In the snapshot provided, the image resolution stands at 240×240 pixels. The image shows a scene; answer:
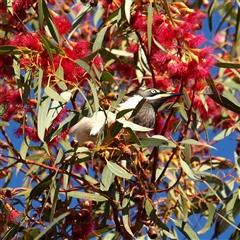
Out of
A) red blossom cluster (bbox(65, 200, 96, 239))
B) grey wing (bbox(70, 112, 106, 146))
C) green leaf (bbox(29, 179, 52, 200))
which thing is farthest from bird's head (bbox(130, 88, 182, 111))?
green leaf (bbox(29, 179, 52, 200))

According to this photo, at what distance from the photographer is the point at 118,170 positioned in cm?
239

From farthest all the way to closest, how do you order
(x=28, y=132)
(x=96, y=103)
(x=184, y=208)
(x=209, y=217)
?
(x=209, y=217)
(x=184, y=208)
(x=28, y=132)
(x=96, y=103)

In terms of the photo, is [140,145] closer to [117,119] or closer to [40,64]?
[117,119]

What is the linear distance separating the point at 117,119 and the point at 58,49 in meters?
0.29

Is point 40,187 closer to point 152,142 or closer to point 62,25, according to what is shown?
point 152,142

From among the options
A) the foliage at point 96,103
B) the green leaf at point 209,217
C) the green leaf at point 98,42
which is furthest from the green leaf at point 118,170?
the green leaf at point 209,217

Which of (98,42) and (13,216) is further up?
(98,42)

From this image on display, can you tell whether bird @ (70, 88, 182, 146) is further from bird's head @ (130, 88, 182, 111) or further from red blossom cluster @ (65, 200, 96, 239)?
red blossom cluster @ (65, 200, 96, 239)

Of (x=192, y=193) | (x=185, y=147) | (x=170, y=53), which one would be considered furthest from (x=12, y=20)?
(x=192, y=193)

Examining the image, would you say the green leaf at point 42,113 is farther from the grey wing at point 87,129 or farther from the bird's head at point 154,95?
the bird's head at point 154,95

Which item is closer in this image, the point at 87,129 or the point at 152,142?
the point at 152,142

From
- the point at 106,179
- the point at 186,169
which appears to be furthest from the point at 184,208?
the point at 106,179

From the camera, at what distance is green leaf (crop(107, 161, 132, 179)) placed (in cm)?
238

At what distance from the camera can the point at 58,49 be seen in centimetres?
241
